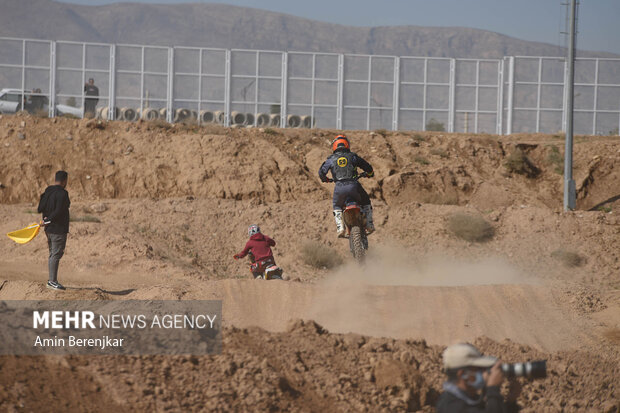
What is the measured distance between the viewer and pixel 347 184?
1334 centimetres

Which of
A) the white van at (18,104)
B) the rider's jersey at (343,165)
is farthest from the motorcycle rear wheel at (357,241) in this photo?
the white van at (18,104)

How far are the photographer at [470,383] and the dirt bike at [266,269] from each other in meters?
7.48

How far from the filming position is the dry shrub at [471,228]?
851 inches

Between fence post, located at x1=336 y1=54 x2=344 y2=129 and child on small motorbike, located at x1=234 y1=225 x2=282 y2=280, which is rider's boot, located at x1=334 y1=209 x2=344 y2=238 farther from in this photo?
fence post, located at x1=336 y1=54 x2=344 y2=129

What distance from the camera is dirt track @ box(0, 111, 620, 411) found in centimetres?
792

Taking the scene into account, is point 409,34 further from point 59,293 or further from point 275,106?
point 59,293

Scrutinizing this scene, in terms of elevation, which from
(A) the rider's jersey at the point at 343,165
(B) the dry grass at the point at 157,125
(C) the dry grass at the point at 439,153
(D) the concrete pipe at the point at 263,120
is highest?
(D) the concrete pipe at the point at 263,120

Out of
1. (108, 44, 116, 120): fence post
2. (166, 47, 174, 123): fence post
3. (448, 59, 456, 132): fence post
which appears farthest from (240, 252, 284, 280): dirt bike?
(448, 59, 456, 132): fence post

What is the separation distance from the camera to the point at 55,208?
493 inches

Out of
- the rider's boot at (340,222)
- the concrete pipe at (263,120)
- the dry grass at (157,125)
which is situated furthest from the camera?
the concrete pipe at (263,120)

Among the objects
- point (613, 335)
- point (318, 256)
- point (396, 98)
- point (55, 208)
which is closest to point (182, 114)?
point (396, 98)

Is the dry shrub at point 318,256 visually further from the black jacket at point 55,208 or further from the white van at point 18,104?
the white van at point 18,104

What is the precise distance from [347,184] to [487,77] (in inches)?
826

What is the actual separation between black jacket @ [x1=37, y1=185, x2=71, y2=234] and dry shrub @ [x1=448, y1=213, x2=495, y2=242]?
480 inches
